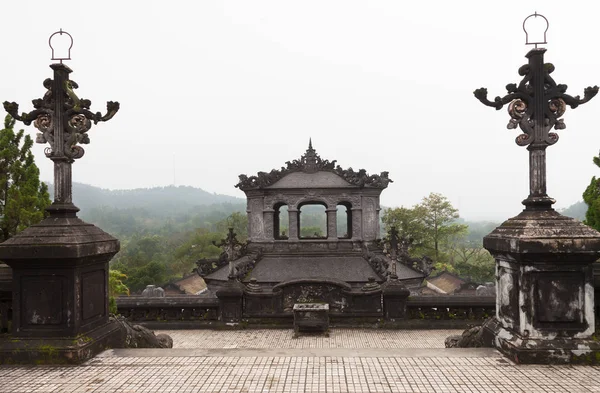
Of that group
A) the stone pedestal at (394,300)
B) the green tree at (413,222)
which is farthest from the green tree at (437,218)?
the stone pedestal at (394,300)

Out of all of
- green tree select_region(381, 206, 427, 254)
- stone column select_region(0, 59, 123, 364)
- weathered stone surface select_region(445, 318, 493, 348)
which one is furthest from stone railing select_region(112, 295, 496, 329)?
green tree select_region(381, 206, 427, 254)

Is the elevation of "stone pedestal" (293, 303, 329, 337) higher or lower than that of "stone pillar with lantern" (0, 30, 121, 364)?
lower

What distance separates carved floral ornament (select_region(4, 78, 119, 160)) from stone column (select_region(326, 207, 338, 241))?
48.2ft

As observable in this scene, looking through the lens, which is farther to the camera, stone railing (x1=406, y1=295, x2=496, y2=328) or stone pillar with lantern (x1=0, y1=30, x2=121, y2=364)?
stone railing (x1=406, y1=295, x2=496, y2=328)

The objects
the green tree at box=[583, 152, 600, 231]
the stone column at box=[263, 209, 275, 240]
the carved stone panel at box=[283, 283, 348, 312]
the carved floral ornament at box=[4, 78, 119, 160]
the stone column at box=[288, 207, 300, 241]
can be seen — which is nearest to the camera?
the carved floral ornament at box=[4, 78, 119, 160]

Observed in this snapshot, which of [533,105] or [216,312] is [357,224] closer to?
[216,312]

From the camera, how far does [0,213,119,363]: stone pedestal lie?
16.7ft

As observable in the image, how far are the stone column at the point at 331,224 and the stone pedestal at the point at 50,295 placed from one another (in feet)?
49.0

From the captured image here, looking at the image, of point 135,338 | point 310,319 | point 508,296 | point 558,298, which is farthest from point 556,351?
point 310,319

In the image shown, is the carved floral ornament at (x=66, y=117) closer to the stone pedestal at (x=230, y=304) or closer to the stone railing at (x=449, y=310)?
the stone pedestal at (x=230, y=304)

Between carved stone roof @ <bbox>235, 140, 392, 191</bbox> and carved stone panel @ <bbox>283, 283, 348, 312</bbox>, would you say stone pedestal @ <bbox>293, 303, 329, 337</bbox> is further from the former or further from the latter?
carved stone roof @ <bbox>235, 140, 392, 191</bbox>

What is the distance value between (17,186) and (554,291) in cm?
1024

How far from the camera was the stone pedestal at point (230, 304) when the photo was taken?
1360 centimetres

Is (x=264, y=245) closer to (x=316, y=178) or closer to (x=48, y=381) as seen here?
(x=316, y=178)
